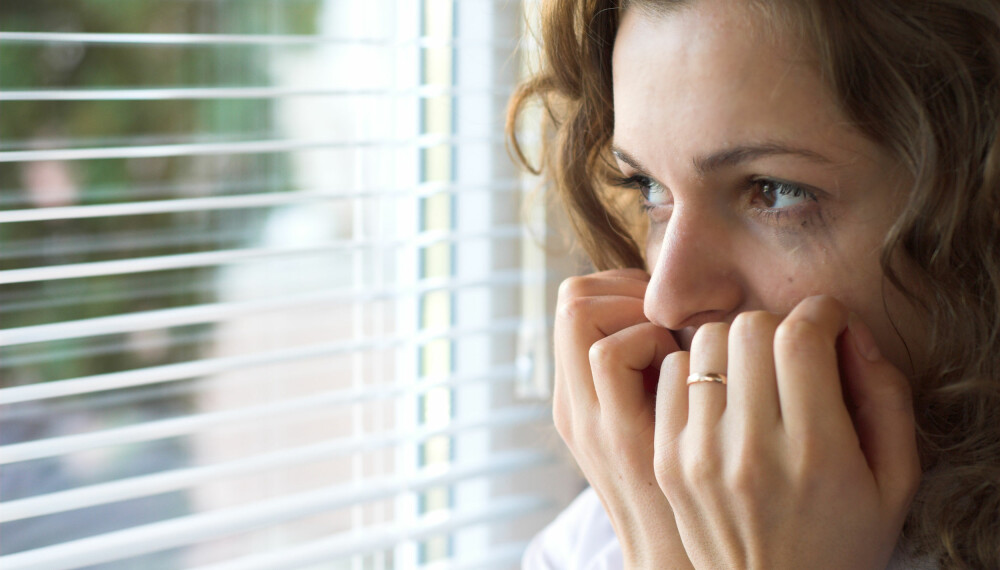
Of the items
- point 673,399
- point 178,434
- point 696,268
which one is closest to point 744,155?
point 696,268

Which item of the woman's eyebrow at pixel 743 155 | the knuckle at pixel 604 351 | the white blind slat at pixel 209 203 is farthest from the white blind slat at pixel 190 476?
the woman's eyebrow at pixel 743 155

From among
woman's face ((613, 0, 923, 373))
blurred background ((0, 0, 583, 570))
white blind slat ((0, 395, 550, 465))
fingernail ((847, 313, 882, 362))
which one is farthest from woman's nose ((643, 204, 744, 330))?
white blind slat ((0, 395, 550, 465))

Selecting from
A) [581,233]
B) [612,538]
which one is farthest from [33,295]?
[612,538]

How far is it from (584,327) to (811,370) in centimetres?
30

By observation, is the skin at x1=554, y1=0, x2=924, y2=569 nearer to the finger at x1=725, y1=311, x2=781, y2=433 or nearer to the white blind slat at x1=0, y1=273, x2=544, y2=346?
the finger at x1=725, y1=311, x2=781, y2=433

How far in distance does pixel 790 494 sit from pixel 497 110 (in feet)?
2.45

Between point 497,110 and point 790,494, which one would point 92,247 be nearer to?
point 497,110

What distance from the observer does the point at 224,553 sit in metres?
1.21

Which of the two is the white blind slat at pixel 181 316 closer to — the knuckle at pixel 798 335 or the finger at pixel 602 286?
the finger at pixel 602 286

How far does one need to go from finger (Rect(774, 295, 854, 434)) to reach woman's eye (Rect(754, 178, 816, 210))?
0.09 metres

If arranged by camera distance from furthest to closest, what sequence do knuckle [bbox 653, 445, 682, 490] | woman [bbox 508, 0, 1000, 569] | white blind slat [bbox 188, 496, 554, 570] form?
white blind slat [bbox 188, 496, 554, 570] → knuckle [bbox 653, 445, 682, 490] → woman [bbox 508, 0, 1000, 569]

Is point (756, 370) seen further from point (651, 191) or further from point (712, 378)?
point (651, 191)

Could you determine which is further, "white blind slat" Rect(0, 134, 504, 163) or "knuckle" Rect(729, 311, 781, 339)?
"white blind slat" Rect(0, 134, 504, 163)

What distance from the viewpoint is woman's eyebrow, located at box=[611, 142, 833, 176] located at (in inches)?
29.4
